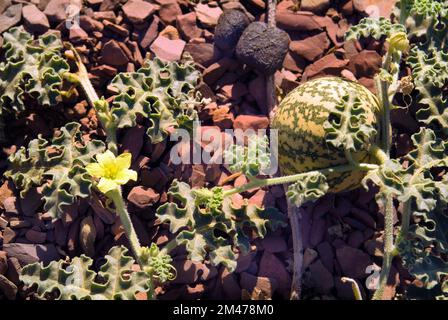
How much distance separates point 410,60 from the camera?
14.5ft

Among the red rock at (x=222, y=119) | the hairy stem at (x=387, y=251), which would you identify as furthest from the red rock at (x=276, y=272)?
the red rock at (x=222, y=119)

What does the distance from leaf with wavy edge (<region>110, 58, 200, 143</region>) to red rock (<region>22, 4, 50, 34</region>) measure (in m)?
0.88

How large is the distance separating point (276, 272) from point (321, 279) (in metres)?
0.34

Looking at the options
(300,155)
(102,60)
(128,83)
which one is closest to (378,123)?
(300,155)

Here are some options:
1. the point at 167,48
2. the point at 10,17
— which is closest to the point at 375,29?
the point at 167,48

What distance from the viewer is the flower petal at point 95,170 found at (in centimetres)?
392

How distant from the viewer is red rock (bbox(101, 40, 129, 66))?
4.70 meters

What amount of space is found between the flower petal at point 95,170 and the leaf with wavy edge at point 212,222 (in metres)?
0.47

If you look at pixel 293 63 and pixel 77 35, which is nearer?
pixel 77 35

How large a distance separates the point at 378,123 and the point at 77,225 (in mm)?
2348

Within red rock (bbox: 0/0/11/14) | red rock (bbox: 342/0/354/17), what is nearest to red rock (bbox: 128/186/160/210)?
red rock (bbox: 0/0/11/14)

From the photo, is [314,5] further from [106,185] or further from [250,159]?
[106,185]

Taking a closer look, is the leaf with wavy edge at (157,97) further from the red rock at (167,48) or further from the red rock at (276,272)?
the red rock at (276,272)

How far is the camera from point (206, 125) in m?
4.72
